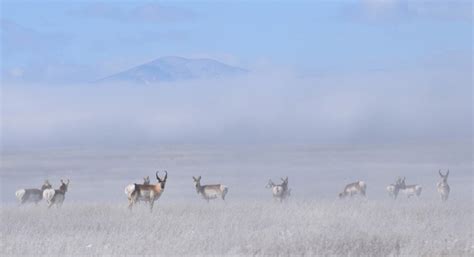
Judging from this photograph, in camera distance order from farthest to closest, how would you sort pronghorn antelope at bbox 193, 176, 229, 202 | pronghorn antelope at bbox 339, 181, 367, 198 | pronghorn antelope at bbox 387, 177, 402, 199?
pronghorn antelope at bbox 387, 177, 402, 199 → pronghorn antelope at bbox 339, 181, 367, 198 → pronghorn antelope at bbox 193, 176, 229, 202

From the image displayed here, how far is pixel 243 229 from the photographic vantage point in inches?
866

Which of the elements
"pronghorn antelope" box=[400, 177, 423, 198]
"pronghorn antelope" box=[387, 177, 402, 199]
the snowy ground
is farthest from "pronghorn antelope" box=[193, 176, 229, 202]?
"pronghorn antelope" box=[400, 177, 423, 198]

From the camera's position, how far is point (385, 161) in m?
68.0

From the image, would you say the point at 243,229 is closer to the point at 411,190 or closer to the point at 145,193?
the point at 145,193

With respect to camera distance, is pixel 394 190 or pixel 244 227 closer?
pixel 244 227

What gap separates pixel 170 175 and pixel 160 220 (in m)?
31.0

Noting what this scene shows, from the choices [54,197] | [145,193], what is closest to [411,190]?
[145,193]

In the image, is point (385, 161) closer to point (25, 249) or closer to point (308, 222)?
point (308, 222)

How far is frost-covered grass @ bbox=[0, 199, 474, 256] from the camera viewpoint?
19.1 meters

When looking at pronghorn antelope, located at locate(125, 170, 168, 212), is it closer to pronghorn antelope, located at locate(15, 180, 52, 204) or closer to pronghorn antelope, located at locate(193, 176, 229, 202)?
pronghorn antelope, located at locate(15, 180, 52, 204)

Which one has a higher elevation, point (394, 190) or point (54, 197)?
point (394, 190)

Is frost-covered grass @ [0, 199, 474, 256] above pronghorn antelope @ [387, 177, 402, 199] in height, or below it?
below

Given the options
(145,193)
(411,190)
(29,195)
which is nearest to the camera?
(145,193)

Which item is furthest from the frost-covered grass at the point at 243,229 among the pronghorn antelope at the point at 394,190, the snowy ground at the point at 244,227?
the pronghorn antelope at the point at 394,190
